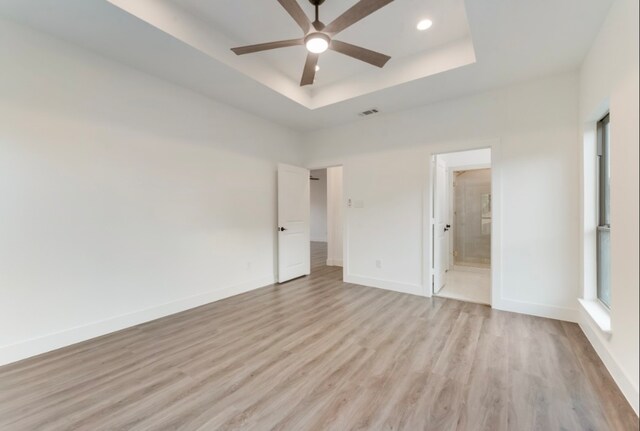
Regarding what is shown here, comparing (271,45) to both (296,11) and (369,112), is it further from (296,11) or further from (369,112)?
(369,112)

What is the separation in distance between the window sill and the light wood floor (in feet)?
0.97

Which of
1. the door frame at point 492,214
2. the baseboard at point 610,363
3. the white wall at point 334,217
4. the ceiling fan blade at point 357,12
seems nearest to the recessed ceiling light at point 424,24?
the ceiling fan blade at point 357,12

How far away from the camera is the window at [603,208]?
8.96 ft

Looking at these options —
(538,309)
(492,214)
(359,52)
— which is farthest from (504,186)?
(359,52)

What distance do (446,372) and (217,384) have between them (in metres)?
1.75

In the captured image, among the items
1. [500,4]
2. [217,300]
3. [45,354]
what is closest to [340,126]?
[500,4]

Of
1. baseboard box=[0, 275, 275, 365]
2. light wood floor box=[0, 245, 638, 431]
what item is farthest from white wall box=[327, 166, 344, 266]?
light wood floor box=[0, 245, 638, 431]

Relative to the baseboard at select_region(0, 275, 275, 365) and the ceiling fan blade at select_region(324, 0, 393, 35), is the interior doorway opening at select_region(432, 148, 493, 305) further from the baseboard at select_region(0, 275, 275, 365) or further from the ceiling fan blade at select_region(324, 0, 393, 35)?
the baseboard at select_region(0, 275, 275, 365)

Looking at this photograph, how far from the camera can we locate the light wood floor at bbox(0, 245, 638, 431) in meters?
1.71

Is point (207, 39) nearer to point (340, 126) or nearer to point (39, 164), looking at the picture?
point (39, 164)

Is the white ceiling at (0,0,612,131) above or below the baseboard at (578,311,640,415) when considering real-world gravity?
above

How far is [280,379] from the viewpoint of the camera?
2.11 m

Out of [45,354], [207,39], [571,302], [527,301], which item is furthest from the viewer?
[527,301]

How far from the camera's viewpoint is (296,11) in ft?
6.64
